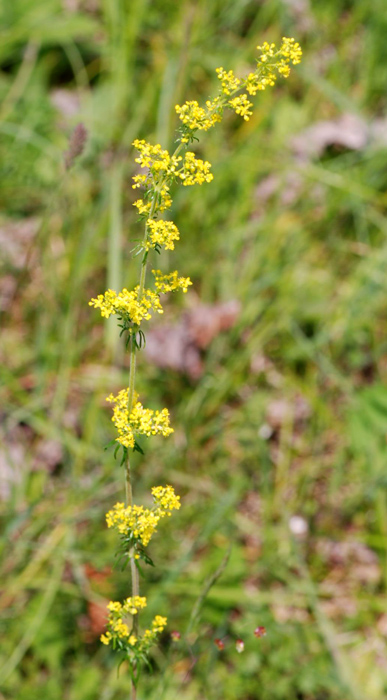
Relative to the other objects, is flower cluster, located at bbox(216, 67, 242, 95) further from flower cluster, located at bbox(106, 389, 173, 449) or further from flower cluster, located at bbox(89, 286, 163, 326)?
flower cluster, located at bbox(106, 389, 173, 449)

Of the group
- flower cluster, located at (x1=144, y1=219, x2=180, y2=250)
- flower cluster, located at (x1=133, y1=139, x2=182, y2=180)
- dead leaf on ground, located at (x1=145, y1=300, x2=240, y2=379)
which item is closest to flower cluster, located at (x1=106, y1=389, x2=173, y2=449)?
flower cluster, located at (x1=144, y1=219, x2=180, y2=250)

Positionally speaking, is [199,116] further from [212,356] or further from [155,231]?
[212,356]

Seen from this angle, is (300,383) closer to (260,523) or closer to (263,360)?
(263,360)

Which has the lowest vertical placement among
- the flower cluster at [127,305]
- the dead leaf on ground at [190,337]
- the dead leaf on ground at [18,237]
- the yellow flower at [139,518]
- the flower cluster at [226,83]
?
the yellow flower at [139,518]

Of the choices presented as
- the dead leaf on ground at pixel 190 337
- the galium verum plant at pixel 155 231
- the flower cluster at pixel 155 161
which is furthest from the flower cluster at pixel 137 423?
the dead leaf on ground at pixel 190 337

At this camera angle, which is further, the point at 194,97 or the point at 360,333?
the point at 194,97

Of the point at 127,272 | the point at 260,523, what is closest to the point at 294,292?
the point at 127,272

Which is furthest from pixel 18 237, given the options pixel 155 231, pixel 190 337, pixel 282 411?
pixel 155 231

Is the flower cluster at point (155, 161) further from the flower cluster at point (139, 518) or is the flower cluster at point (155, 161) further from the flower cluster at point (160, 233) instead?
the flower cluster at point (139, 518)
